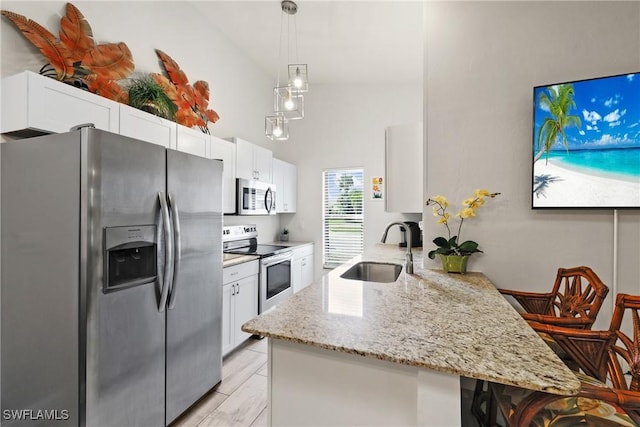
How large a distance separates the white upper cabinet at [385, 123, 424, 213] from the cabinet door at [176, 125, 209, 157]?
1.77 m

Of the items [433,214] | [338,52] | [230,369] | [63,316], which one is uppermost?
[338,52]

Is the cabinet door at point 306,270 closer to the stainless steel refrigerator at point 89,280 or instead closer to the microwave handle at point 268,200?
the microwave handle at point 268,200

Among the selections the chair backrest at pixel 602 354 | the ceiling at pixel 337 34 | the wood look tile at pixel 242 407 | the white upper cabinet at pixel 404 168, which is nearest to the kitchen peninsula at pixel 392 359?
the chair backrest at pixel 602 354

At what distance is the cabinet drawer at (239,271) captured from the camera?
2.52m

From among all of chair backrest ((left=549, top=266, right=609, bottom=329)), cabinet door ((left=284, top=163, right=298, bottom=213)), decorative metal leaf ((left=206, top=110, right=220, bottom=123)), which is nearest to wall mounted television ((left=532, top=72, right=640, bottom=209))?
chair backrest ((left=549, top=266, right=609, bottom=329))

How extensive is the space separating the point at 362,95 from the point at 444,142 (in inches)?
107

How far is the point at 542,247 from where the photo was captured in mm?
1781

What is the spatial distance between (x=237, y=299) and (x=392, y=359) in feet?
7.12

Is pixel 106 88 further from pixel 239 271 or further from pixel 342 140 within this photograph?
pixel 342 140

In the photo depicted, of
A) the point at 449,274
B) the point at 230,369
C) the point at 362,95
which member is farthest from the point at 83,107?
the point at 362,95

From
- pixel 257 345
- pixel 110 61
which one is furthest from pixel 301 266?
pixel 110 61

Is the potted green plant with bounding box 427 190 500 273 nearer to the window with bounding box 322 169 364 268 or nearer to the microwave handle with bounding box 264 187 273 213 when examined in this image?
the microwave handle with bounding box 264 187 273 213

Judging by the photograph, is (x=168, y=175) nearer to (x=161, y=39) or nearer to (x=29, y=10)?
(x=29, y=10)

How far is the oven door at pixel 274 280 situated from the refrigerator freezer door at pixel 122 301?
145cm
